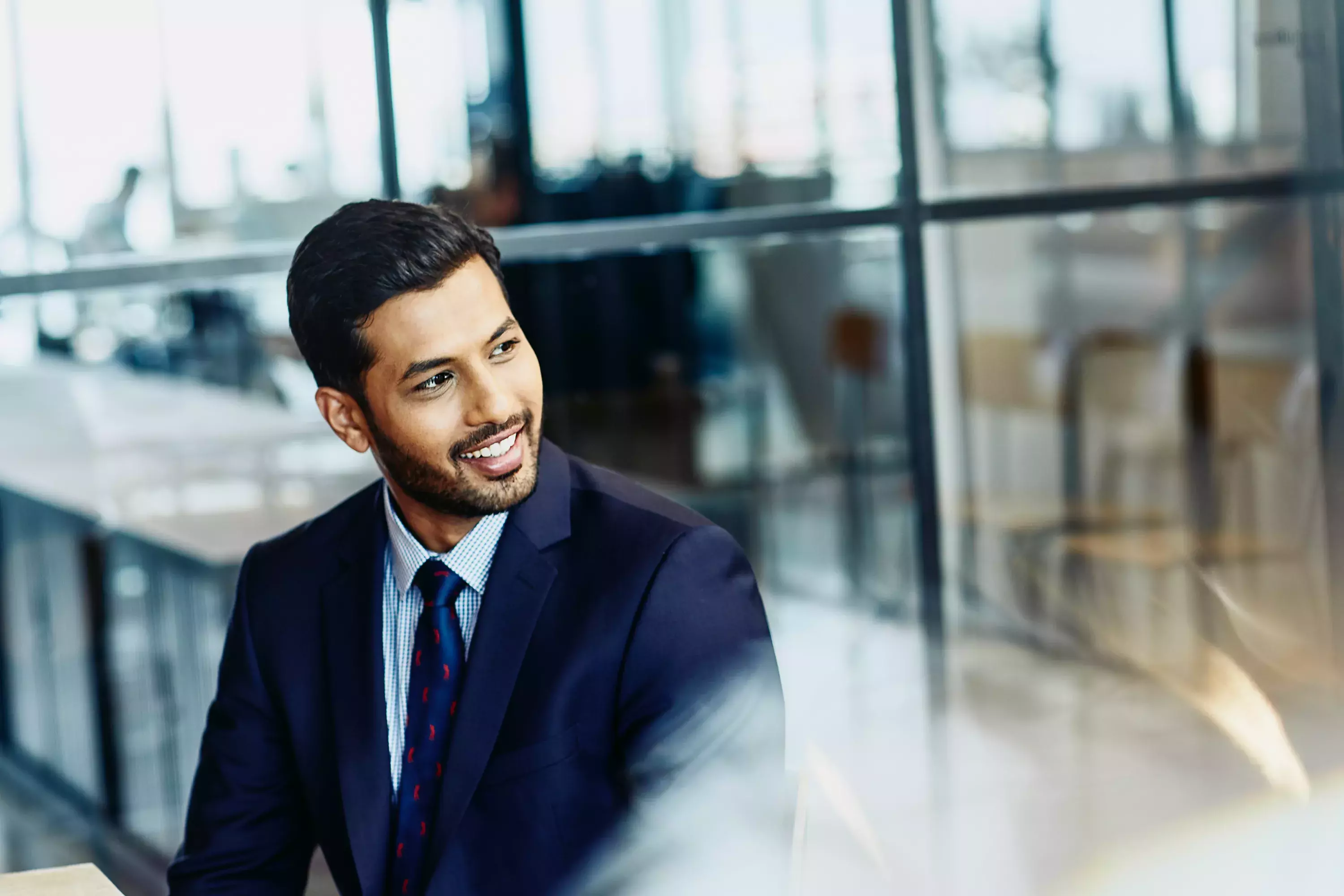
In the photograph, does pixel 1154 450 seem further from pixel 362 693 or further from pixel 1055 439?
pixel 362 693

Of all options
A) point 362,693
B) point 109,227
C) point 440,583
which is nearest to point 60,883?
point 362,693

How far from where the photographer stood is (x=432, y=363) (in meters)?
1.44

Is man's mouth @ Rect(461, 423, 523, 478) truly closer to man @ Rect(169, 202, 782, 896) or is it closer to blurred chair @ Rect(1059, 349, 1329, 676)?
man @ Rect(169, 202, 782, 896)

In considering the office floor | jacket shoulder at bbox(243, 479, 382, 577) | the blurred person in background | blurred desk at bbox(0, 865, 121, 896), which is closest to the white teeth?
jacket shoulder at bbox(243, 479, 382, 577)

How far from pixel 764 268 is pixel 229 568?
393cm

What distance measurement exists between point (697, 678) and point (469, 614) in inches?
10.2

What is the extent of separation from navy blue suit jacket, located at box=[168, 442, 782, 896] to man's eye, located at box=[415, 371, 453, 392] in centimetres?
14

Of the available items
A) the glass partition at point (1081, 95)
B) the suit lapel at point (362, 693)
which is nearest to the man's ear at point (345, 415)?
the suit lapel at point (362, 693)

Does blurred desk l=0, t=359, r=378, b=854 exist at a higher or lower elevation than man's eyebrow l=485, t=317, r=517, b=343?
lower

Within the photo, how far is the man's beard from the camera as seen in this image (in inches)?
57.4

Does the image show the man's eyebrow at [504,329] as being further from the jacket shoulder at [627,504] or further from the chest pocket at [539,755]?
the chest pocket at [539,755]

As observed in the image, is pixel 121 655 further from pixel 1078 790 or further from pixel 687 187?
pixel 687 187

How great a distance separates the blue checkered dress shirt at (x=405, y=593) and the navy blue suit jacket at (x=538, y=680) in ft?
0.05

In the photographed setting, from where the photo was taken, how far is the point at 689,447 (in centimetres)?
652
